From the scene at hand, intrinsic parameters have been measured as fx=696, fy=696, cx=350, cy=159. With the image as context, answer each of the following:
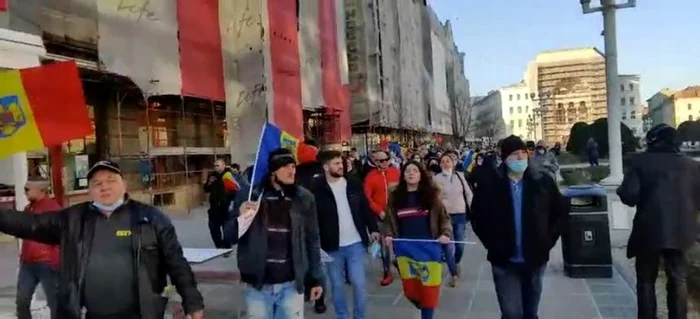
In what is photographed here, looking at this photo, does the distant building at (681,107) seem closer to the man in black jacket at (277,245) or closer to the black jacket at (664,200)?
the black jacket at (664,200)

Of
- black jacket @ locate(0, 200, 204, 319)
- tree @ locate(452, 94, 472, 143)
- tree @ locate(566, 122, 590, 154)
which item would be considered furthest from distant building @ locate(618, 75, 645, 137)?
black jacket @ locate(0, 200, 204, 319)

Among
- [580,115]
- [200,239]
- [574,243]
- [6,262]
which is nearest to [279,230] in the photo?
[574,243]

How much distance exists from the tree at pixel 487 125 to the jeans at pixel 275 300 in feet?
351

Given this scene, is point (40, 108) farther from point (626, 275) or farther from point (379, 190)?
point (626, 275)

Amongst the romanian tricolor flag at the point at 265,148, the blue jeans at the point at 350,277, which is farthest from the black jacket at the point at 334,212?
the romanian tricolor flag at the point at 265,148

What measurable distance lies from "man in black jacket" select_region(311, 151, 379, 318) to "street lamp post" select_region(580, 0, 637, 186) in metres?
7.12

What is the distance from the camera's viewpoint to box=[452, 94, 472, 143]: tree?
299 ft

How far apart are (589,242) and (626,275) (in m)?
0.59

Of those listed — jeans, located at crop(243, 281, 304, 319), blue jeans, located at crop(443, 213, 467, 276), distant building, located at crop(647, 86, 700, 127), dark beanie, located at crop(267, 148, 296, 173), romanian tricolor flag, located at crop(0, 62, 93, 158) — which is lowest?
blue jeans, located at crop(443, 213, 467, 276)

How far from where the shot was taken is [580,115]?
4503 inches

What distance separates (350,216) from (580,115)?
11485cm

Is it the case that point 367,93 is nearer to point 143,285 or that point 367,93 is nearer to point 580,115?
point 143,285

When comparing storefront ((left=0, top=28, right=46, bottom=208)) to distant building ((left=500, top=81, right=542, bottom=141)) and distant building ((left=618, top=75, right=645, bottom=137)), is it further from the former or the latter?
distant building ((left=500, top=81, right=542, bottom=141))

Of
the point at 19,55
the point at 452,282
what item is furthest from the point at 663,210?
the point at 19,55
